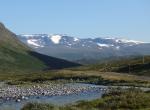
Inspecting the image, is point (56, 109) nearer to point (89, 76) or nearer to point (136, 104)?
point (136, 104)

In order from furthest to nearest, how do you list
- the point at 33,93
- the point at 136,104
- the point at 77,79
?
the point at 77,79
the point at 33,93
the point at 136,104

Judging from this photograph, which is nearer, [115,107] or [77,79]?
[115,107]

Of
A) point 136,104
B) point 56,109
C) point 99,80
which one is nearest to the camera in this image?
point 56,109

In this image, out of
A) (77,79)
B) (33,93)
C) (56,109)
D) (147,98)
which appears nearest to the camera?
(56,109)

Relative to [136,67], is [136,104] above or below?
below

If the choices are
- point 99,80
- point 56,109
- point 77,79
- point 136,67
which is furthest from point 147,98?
point 136,67

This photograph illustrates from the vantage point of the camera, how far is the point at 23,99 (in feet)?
229

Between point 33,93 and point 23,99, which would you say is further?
point 33,93

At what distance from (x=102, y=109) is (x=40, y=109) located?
5.46m

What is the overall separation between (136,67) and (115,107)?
5442 inches

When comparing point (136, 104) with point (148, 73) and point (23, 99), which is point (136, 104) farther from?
point (148, 73)

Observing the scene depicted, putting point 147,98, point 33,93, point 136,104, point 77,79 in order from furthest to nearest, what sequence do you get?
1. point 77,79
2. point 33,93
3. point 147,98
4. point 136,104

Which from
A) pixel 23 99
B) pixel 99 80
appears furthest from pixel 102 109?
pixel 99 80

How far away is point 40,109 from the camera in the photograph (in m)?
42.2
